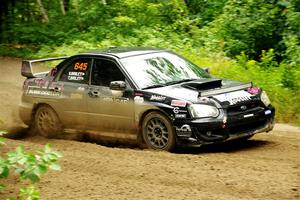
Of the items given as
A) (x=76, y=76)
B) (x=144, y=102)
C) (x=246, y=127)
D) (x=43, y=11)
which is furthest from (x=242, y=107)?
(x=43, y=11)

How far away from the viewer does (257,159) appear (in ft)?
25.1

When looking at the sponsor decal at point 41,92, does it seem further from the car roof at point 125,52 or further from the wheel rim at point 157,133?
the wheel rim at point 157,133

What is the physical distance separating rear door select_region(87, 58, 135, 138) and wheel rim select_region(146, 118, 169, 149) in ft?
1.16

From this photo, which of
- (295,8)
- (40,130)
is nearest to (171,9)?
→ (295,8)

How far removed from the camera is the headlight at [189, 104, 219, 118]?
829cm

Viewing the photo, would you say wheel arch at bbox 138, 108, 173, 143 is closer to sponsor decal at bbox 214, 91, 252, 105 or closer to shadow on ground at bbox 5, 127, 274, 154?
shadow on ground at bbox 5, 127, 274, 154

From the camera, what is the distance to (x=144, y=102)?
28.7 ft

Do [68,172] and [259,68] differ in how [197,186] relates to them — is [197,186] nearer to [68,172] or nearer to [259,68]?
[68,172]

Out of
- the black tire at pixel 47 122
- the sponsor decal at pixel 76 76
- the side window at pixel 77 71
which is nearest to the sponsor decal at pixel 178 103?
the side window at pixel 77 71

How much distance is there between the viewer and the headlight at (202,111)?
829cm

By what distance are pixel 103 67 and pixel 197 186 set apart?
3.83 m

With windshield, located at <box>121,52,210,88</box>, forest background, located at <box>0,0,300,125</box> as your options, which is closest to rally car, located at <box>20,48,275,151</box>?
windshield, located at <box>121,52,210,88</box>

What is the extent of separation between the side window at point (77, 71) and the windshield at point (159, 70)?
2.48ft

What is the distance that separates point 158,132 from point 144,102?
0.50 metres
